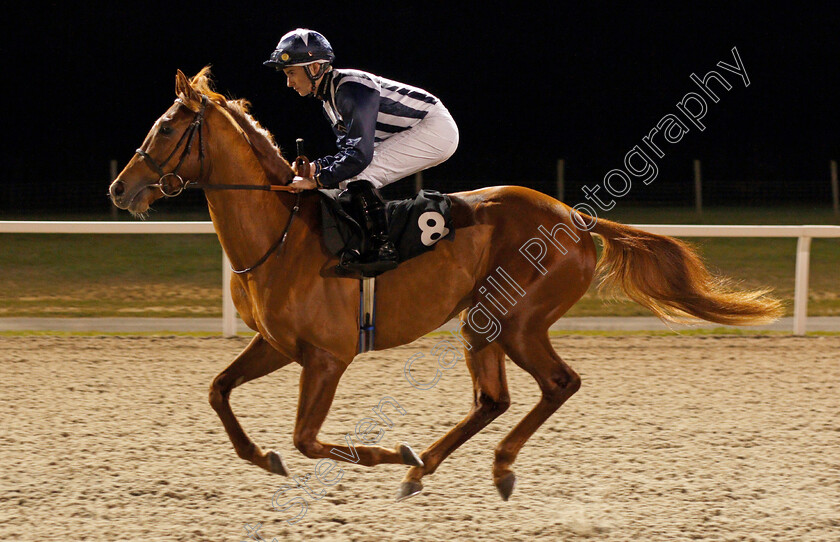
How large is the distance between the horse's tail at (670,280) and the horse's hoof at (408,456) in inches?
49.0

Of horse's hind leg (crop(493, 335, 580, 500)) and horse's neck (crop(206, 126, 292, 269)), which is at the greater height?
horse's neck (crop(206, 126, 292, 269))

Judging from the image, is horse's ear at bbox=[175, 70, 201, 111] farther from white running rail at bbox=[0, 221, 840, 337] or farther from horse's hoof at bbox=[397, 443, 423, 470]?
white running rail at bbox=[0, 221, 840, 337]

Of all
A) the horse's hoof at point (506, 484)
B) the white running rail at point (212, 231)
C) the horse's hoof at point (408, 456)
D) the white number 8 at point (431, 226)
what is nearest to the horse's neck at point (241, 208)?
the white number 8 at point (431, 226)

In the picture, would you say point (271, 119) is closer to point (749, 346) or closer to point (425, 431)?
point (749, 346)

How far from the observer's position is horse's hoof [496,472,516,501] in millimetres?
3398

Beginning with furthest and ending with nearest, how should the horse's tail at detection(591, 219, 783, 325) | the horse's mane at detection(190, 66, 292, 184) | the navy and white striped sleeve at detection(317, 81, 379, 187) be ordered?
the horse's tail at detection(591, 219, 783, 325), the horse's mane at detection(190, 66, 292, 184), the navy and white striped sleeve at detection(317, 81, 379, 187)

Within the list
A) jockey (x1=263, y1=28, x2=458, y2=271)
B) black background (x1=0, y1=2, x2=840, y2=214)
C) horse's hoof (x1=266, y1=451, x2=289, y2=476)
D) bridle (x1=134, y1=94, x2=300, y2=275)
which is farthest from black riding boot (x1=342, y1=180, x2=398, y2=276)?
black background (x1=0, y1=2, x2=840, y2=214)

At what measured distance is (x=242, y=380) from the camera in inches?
144

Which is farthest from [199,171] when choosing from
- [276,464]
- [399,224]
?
[276,464]

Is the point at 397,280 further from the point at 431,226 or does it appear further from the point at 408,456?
the point at 408,456

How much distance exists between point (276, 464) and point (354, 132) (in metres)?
1.37

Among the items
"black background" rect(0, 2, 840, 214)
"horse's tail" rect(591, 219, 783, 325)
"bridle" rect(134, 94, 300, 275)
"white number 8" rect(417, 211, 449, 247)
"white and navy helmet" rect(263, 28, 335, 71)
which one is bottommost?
"horse's tail" rect(591, 219, 783, 325)

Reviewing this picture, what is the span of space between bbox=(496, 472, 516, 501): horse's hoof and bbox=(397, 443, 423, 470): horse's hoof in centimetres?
33

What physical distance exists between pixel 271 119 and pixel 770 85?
→ 14.2 metres
